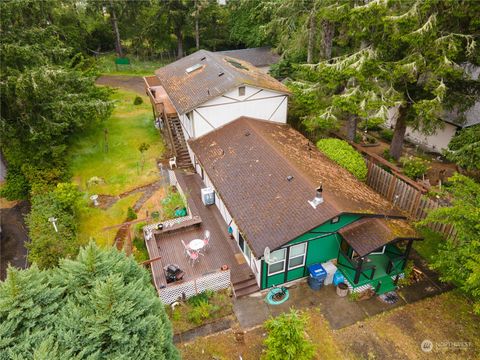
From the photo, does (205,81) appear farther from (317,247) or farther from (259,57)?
(259,57)

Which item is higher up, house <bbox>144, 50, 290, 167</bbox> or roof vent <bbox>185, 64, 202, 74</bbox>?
roof vent <bbox>185, 64, 202, 74</bbox>

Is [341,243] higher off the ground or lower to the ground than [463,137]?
lower

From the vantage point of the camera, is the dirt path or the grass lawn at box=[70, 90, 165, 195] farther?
the dirt path

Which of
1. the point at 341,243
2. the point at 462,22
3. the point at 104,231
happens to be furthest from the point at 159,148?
the point at 462,22

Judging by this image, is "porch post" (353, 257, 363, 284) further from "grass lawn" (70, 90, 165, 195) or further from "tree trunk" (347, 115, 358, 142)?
"grass lawn" (70, 90, 165, 195)

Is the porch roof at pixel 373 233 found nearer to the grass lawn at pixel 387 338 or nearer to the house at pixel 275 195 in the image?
the house at pixel 275 195

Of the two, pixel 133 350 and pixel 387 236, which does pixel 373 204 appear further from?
pixel 133 350

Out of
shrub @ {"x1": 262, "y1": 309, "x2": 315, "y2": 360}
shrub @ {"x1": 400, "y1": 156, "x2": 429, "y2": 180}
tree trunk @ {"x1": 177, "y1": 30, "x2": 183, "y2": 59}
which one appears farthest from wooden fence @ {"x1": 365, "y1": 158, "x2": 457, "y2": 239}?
tree trunk @ {"x1": 177, "y1": 30, "x2": 183, "y2": 59}
